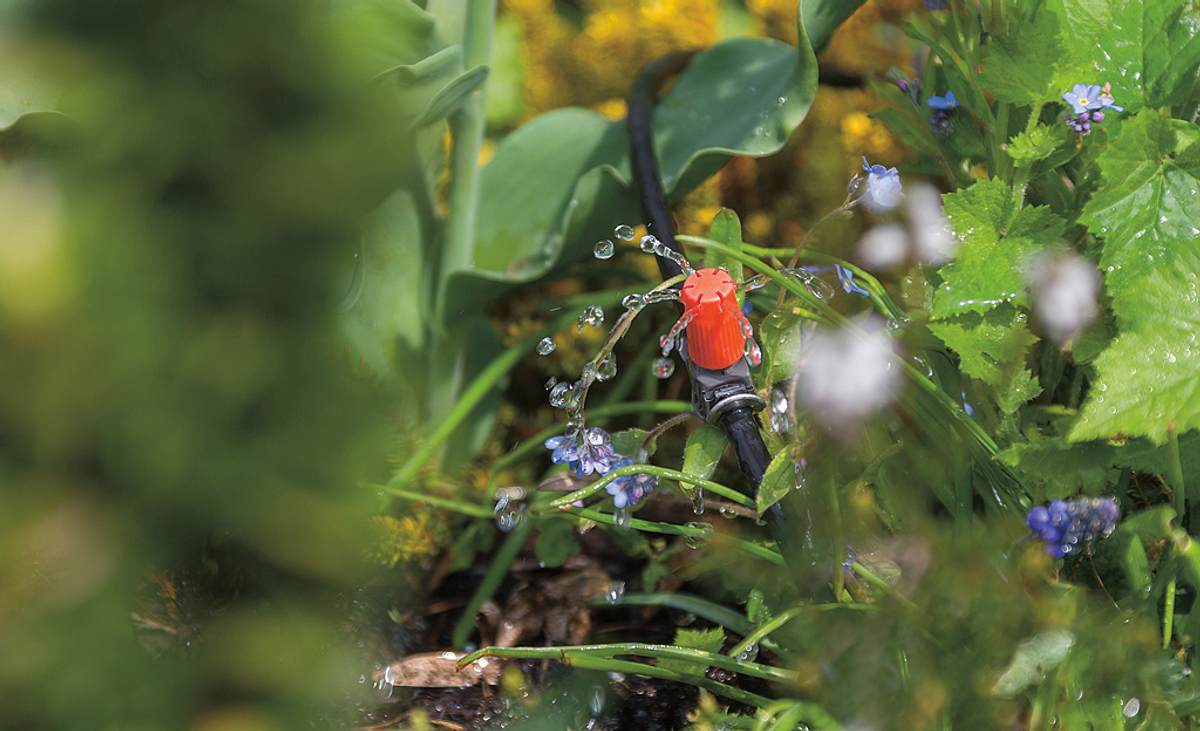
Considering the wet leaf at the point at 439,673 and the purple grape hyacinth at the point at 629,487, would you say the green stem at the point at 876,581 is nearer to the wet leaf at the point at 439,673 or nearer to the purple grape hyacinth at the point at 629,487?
the purple grape hyacinth at the point at 629,487

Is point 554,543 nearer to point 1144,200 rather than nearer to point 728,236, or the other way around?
point 728,236

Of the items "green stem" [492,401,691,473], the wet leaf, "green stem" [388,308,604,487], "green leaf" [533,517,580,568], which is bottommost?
"green leaf" [533,517,580,568]

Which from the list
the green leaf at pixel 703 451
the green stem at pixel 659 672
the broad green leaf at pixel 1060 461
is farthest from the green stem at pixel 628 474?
the broad green leaf at pixel 1060 461

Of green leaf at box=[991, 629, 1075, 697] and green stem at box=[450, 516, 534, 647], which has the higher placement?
green leaf at box=[991, 629, 1075, 697]

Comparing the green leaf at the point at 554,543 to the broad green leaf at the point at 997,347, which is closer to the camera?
the broad green leaf at the point at 997,347

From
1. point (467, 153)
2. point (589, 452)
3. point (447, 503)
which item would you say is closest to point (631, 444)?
point (589, 452)

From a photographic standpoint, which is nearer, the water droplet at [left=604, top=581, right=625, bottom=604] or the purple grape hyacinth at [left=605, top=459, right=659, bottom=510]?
the purple grape hyacinth at [left=605, top=459, right=659, bottom=510]

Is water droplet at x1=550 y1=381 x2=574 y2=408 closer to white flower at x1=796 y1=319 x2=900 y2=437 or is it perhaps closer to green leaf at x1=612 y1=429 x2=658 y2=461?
green leaf at x1=612 y1=429 x2=658 y2=461

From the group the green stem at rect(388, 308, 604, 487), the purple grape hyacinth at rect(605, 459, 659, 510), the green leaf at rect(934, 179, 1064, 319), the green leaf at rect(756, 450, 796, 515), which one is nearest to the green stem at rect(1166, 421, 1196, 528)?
the green leaf at rect(934, 179, 1064, 319)
